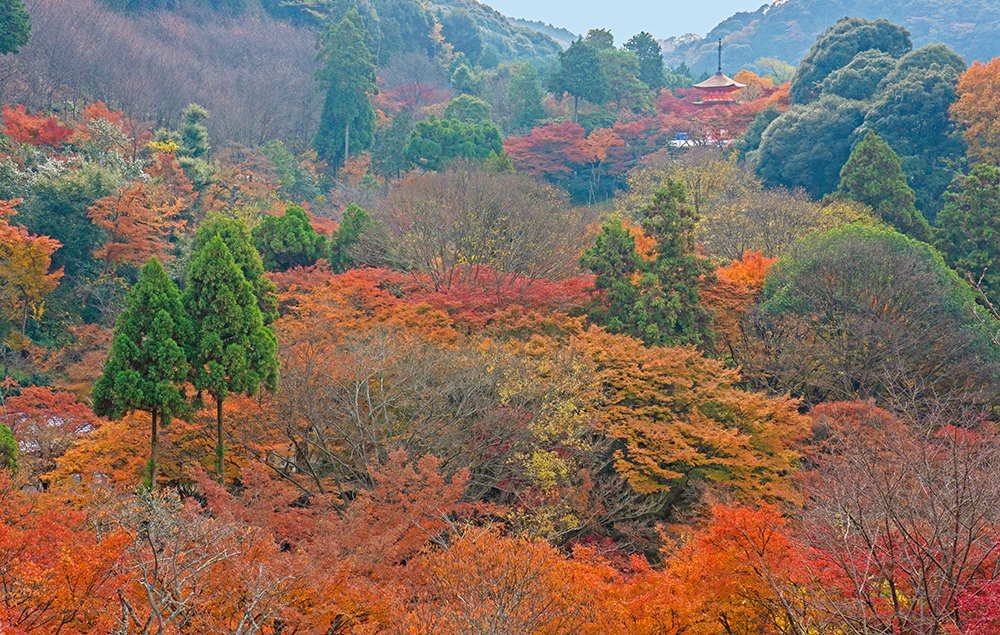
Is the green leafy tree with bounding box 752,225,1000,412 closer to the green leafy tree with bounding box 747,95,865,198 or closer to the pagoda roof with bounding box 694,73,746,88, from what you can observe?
the green leafy tree with bounding box 747,95,865,198

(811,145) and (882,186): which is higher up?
(811,145)

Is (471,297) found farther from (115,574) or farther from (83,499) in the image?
(115,574)

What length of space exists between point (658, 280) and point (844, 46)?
2468cm

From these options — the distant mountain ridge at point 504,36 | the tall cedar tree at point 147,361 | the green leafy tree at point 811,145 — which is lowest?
the tall cedar tree at point 147,361

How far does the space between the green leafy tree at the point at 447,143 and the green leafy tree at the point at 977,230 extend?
20.9 metres

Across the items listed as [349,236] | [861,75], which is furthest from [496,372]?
[861,75]

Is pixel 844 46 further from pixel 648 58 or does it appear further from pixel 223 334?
pixel 223 334

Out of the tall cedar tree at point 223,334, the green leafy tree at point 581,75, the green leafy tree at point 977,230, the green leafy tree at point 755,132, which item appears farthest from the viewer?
the green leafy tree at point 581,75

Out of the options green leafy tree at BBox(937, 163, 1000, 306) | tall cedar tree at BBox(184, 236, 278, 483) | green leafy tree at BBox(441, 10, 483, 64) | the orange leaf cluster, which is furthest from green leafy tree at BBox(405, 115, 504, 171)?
green leafy tree at BBox(441, 10, 483, 64)

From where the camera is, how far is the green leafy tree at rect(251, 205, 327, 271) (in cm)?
2520

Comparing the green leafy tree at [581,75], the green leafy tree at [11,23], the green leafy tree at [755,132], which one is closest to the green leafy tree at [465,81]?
the green leafy tree at [581,75]

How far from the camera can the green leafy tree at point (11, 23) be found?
88.7ft

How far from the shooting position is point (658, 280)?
64.8ft

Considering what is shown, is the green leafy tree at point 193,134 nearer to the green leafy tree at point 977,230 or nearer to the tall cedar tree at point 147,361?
the tall cedar tree at point 147,361
